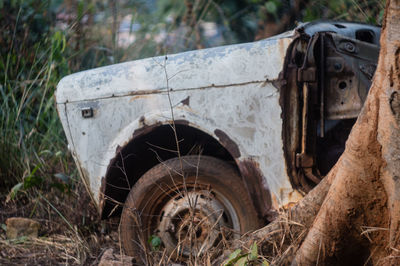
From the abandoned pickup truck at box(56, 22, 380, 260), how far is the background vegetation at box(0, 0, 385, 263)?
82 centimetres

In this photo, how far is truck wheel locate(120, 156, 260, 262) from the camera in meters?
3.18

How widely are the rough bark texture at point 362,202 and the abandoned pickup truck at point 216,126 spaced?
30 centimetres

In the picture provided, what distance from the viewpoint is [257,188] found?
306cm

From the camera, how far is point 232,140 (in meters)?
3.09

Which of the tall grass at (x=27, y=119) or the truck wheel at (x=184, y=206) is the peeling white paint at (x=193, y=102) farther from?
the tall grass at (x=27, y=119)

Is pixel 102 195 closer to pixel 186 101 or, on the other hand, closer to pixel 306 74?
pixel 186 101

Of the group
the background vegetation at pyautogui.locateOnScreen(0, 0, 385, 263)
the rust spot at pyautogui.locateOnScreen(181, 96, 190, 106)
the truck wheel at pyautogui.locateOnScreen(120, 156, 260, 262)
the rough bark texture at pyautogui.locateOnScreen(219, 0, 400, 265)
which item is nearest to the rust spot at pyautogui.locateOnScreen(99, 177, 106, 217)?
the truck wheel at pyautogui.locateOnScreen(120, 156, 260, 262)

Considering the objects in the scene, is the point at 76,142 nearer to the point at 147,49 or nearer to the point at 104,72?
the point at 104,72

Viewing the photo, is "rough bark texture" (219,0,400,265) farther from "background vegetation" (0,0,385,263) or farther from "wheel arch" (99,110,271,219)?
"background vegetation" (0,0,385,263)

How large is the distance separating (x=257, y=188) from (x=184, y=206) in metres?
0.47

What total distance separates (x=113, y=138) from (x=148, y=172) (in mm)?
304

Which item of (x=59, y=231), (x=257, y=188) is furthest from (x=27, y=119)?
(x=257, y=188)

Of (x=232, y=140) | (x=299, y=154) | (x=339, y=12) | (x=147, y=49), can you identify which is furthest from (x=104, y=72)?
(x=339, y=12)

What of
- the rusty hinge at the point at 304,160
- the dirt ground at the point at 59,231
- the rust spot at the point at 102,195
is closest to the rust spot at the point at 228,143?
the rusty hinge at the point at 304,160
